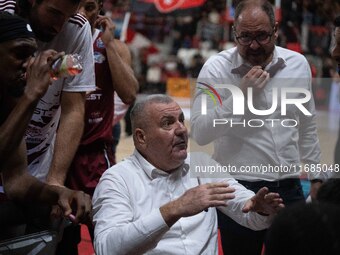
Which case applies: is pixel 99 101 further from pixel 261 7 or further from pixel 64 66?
pixel 64 66

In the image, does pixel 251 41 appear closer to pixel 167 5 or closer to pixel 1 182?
pixel 1 182

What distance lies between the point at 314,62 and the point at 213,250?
14.3 metres

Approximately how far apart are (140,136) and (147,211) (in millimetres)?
347

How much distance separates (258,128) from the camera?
11.9 ft

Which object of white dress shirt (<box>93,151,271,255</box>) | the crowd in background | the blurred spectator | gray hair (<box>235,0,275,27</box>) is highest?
gray hair (<box>235,0,275,27</box>)

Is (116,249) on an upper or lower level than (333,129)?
upper

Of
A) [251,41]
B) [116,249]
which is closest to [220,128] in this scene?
[251,41]

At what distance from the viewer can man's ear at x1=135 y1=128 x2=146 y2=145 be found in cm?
327

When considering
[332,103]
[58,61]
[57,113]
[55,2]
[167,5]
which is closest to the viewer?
[58,61]

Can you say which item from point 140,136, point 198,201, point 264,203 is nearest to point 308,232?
point 198,201

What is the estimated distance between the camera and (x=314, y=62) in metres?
17.0

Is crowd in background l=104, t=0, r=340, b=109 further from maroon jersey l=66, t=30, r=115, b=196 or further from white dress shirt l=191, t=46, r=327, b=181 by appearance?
white dress shirt l=191, t=46, r=327, b=181

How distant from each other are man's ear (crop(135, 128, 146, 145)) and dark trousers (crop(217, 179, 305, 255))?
65cm

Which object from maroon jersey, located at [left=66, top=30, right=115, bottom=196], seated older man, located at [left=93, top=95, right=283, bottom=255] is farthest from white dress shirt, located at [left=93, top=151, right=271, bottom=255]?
maroon jersey, located at [left=66, top=30, right=115, bottom=196]
